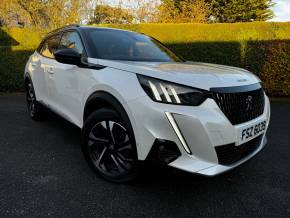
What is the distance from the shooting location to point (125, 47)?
339cm

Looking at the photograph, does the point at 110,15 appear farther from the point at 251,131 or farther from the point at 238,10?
the point at 251,131

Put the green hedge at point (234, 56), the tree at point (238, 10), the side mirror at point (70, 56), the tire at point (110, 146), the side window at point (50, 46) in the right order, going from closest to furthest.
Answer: the tire at point (110, 146)
the side mirror at point (70, 56)
the side window at point (50, 46)
the green hedge at point (234, 56)
the tree at point (238, 10)

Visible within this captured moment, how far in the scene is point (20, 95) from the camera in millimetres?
8039

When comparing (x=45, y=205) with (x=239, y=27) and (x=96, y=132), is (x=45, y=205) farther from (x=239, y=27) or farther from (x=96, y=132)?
Result: (x=239, y=27)

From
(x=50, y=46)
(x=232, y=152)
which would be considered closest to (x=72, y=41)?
(x=50, y=46)

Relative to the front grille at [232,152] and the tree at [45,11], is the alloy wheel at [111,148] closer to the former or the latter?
the front grille at [232,152]

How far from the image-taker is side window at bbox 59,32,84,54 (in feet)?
10.7

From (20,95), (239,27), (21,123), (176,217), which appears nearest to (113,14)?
(239,27)

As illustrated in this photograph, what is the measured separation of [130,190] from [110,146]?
455 millimetres

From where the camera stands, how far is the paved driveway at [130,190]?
2369 millimetres

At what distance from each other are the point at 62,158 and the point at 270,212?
91.1 inches

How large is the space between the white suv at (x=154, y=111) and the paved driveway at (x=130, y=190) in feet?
0.61

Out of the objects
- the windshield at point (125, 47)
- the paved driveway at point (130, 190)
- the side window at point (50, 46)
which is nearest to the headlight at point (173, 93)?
the paved driveway at point (130, 190)

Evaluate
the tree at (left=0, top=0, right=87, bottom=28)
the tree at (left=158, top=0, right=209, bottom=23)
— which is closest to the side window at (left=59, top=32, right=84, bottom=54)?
the tree at (left=0, top=0, right=87, bottom=28)
